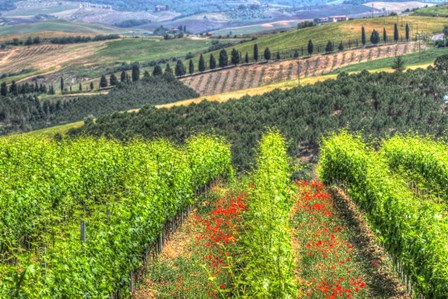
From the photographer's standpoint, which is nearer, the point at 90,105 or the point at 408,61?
the point at 408,61

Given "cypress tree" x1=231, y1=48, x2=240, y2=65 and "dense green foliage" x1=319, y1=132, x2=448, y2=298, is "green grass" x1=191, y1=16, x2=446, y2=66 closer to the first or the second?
"cypress tree" x1=231, y1=48, x2=240, y2=65

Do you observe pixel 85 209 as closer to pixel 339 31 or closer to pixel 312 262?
pixel 312 262

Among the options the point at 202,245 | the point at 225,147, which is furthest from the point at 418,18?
the point at 202,245

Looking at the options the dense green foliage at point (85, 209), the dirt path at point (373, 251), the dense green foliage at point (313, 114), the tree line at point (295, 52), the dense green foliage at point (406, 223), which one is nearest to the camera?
the dense green foliage at point (85, 209)

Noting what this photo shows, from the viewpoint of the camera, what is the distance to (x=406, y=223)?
1900 centimetres

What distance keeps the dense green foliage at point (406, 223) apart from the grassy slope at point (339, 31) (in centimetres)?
14058

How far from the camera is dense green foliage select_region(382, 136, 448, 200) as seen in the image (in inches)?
1115

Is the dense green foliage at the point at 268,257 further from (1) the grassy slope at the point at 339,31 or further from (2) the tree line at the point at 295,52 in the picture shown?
(1) the grassy slope at the point at 339,31

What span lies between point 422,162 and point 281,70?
108676mm

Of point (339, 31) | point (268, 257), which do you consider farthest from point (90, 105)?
point (268, 257)

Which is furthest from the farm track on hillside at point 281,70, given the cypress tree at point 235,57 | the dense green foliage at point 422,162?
the dense green foliage at point 422,162

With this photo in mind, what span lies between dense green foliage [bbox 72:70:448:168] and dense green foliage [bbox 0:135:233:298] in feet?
47.6

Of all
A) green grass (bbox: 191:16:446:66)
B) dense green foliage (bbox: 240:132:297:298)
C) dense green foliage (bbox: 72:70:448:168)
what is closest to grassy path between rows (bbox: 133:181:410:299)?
dense green foliage (bbox: 240:132:297:298)

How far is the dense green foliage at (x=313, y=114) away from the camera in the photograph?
5025 cm
